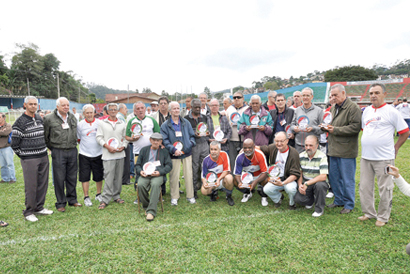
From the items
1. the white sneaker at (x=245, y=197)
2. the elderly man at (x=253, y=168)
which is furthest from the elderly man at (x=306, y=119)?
the white sneaker at (x=245, y=197)

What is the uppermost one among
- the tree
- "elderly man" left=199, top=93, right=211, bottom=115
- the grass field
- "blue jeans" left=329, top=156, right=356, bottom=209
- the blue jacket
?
the tree

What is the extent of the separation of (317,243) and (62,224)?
399cm

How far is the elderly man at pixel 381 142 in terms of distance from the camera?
3.39 m

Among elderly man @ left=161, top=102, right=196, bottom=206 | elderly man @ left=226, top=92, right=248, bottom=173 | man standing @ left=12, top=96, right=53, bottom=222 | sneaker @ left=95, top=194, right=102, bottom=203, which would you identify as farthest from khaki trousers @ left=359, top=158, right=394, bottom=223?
man standing @ left=12, top=96, right=53, bottom=222

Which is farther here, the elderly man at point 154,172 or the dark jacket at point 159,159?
the dark jacket at point 159,159

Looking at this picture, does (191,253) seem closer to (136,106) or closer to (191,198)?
(191,198)

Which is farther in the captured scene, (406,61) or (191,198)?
(406,61)

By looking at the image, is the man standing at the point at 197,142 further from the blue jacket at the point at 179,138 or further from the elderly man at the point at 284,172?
the elderly man at the point at 284,172

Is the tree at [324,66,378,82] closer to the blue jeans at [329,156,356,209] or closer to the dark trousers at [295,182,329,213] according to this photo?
the blue jeans at [329,156,356,209]

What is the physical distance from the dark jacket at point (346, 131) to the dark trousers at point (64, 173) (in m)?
4.85

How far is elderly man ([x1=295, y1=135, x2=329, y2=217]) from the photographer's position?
3.96 metres

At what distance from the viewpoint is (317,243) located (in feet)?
10.3

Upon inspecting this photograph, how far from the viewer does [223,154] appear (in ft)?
15.4

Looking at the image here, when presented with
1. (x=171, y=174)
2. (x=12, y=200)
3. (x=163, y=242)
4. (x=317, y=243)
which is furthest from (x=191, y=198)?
(x=12, y=200)
